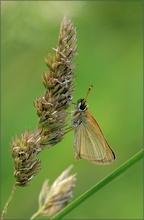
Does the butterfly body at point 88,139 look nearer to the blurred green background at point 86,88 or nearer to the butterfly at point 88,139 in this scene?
the butterfly at point 88,139

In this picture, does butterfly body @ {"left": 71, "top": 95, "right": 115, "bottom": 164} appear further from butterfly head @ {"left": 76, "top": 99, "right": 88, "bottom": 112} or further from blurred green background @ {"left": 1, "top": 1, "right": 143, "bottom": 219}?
blurred green background @ {"left": 1, "top": 1, "right": 143, "bottom": 219}

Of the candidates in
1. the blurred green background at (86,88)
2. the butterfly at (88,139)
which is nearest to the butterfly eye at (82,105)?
the butterfly at (88,139)

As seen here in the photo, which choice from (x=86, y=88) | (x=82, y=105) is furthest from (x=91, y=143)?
(x=86, y=88)

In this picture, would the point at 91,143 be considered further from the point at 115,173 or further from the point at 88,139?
the point at 115,173

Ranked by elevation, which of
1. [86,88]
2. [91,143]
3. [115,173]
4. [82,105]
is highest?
[86,88]

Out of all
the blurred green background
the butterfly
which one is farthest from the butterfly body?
the blurred green background

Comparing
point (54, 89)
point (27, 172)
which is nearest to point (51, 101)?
point (54, 89)

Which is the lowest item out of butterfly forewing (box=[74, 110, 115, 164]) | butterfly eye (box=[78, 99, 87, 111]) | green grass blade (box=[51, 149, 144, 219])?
green grass blade (box=[51, 149, 144, 219])
